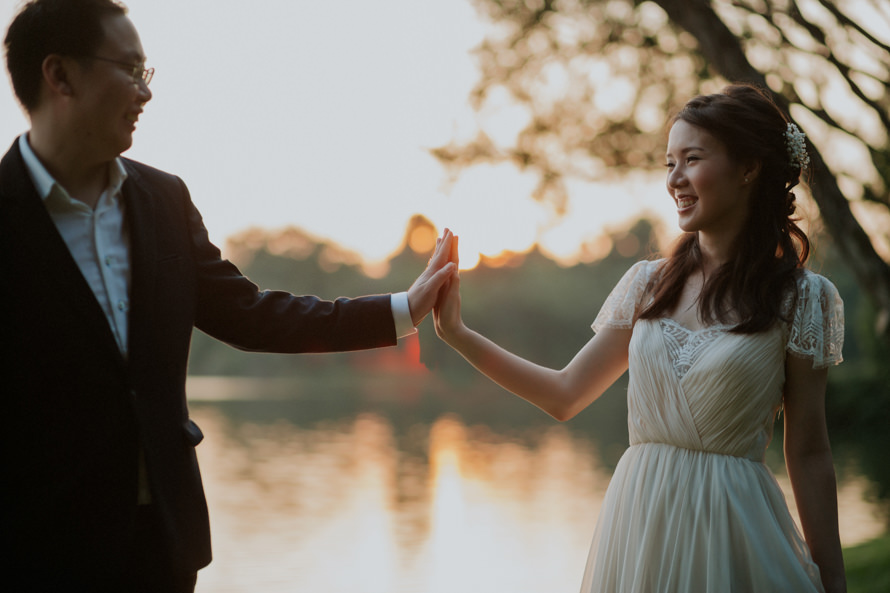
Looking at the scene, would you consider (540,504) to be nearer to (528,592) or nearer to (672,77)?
(528,592)

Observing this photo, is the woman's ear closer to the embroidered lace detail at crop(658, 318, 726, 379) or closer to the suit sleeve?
the embroidered lace detail at crop(658, 318, 726, 379)

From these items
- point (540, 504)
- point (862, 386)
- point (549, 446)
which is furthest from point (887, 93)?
point (862, 386)

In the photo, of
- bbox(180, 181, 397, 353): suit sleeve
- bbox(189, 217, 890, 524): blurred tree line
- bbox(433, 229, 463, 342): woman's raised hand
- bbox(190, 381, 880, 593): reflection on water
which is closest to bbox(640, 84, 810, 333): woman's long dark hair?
bbox(433, 229, 463, 342): woman's raised hand

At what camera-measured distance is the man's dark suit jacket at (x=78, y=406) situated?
1846 mm

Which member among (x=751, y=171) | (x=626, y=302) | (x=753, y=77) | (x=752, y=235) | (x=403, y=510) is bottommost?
(x=403, y=510)

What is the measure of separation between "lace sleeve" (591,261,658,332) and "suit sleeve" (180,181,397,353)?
70 centimetres

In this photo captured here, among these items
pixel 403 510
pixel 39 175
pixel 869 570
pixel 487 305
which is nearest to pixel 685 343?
pixel 39 175

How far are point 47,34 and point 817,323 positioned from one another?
6.87 ft

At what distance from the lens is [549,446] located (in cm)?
1972

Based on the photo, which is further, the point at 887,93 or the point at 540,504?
the point at 540,504

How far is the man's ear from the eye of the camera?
76.6 inches

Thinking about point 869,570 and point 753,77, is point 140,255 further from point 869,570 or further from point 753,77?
point 869,570

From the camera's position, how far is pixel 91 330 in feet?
6.15

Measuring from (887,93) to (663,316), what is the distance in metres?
4.97
